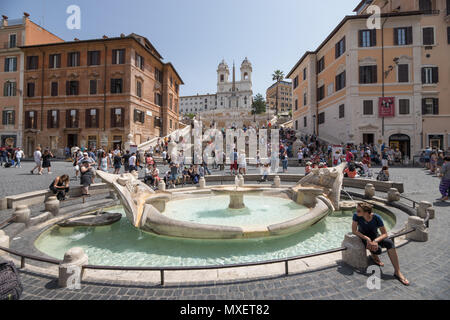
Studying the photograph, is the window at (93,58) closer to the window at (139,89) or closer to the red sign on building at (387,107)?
the window at (139,89)

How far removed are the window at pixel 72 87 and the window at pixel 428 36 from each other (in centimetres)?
3980

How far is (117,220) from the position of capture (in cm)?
698

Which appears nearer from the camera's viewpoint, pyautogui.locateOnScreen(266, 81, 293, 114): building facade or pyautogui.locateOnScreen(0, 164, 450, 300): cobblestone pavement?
pyautogui.locateOnScreen(0, 164, 450, 300): cobblestone pavement

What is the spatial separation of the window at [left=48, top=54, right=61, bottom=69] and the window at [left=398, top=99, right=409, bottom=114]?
40.2 metres

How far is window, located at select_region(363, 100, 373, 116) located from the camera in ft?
78.3

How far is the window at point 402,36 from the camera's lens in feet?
77.5

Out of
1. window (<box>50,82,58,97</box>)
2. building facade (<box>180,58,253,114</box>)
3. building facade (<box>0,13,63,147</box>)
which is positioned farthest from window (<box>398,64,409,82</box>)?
building facade (<box>180,58,253,114</box>)

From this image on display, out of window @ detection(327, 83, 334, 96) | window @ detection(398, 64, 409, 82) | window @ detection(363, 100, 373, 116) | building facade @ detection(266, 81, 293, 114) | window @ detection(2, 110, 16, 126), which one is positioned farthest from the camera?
building facade @ detection(266, 81, 293, 114)

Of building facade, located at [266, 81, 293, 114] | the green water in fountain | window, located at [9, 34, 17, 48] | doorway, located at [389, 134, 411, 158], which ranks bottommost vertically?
the green water in fountain

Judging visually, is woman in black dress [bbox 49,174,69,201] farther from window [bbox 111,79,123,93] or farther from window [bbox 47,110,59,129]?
window [bbox 47,110,59,129]

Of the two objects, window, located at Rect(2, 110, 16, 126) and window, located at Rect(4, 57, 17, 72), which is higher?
window, located at Rect(4, 57, 17, 72)

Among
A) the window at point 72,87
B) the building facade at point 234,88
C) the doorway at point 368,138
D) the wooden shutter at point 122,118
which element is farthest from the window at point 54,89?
the building facade at point 234,88

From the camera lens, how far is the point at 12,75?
31.2 meters

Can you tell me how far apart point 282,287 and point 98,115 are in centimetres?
3153
